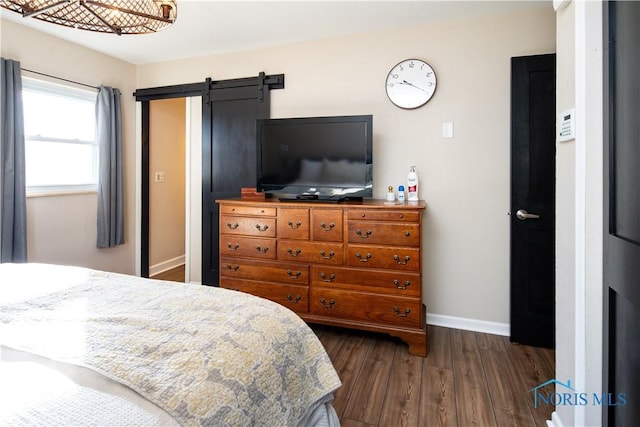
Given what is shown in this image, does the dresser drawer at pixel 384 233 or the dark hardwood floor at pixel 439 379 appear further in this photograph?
the dresser drawer at pixel 384 233

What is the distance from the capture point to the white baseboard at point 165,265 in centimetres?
414

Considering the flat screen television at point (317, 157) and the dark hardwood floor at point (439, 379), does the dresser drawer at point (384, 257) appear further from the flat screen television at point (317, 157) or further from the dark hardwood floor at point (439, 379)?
the dark hardwood floor at point (439, 379)

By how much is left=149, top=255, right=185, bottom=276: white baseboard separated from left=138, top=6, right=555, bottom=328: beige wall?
9.05ft

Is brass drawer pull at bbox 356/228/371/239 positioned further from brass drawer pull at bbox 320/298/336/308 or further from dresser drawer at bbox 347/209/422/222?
brass drawer pull at bbox 320/298/336/308

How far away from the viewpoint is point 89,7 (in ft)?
A: 4.54

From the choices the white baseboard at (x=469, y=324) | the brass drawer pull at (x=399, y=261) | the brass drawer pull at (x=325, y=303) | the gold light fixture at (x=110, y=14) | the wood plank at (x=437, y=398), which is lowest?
the wood plank at (x=437, y=398)

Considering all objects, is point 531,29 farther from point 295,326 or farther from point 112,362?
point 112,362

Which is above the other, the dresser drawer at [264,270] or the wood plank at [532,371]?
the dresser drawer at [264,270]

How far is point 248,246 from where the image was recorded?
268 centimetres

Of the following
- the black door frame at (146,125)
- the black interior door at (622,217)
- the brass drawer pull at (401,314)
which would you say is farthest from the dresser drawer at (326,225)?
the black door frame at (146,125)

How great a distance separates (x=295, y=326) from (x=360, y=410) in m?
0.88

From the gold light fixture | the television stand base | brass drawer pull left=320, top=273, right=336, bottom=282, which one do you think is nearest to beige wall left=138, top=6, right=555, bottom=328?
the television stand base

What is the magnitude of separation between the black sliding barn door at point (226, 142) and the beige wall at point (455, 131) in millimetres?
676

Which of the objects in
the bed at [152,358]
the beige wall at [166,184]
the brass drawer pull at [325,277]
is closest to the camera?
the bed at [152,358]
